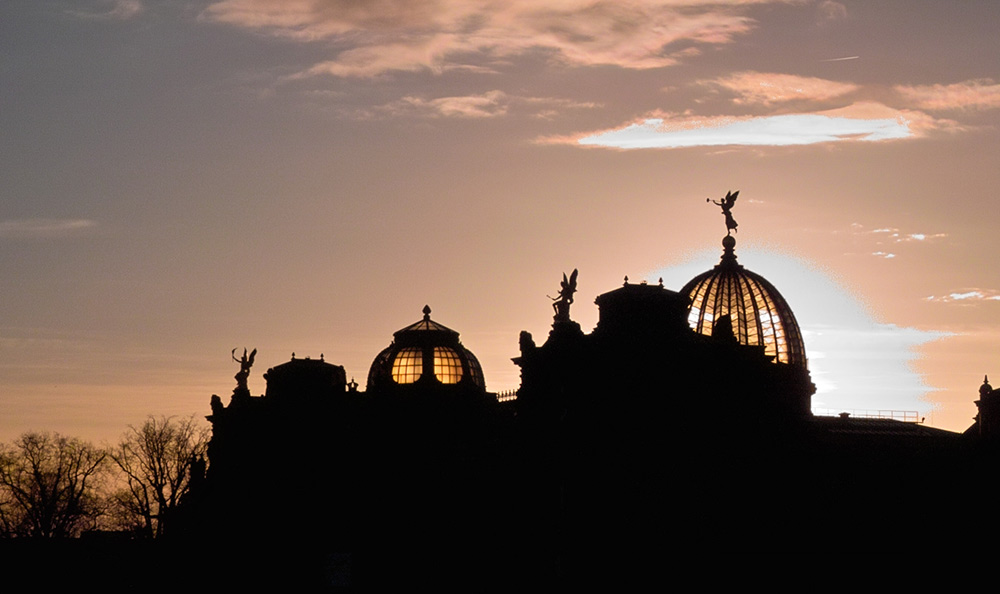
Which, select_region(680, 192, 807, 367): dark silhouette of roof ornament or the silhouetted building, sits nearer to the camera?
the silhouetted building

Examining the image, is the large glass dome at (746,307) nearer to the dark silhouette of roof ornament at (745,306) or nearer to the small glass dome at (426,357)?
the dark silhouette of roof ornament at (745,306)

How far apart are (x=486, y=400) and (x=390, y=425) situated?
6.62 meters

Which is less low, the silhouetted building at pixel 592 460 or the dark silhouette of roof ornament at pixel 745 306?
the dark silhouette of roof ornament at pixel 745 306

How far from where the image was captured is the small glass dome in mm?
83562

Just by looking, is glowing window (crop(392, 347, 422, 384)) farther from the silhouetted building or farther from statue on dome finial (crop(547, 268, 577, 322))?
statue on dome finial (crop(547, 268, 577, 322))

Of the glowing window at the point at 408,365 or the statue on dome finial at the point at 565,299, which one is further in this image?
the glowing window at the point at 408,365

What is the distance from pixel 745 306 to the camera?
75.8 meters

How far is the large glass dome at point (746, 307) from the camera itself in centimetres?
7506

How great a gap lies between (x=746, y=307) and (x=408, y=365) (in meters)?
21.2

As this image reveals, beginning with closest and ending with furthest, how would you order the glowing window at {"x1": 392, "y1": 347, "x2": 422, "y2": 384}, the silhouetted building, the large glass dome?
the silhouetted building, the large glass dome, the glowing window at {"x1": 392, "y1": 347, "x2": 422, "y2": 384}

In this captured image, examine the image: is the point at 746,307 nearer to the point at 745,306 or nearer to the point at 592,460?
the point at 745,306

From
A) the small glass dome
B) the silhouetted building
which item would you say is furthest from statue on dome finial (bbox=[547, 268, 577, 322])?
the small glass dome

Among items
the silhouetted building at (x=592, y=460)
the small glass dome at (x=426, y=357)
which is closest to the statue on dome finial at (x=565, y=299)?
the silhouetted building at (x=592, y=460)

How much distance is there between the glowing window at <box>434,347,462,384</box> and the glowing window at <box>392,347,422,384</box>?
1.01 metres
